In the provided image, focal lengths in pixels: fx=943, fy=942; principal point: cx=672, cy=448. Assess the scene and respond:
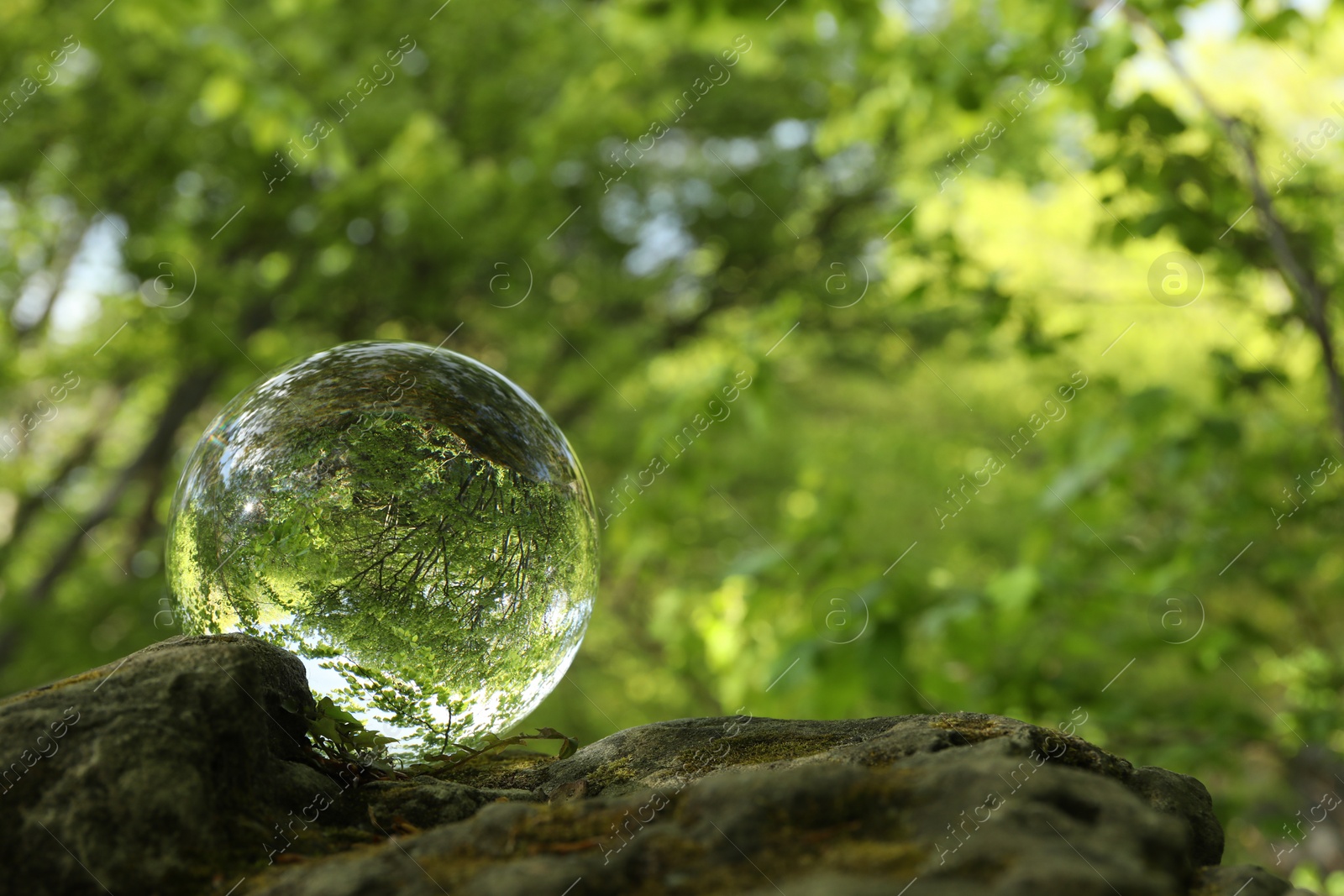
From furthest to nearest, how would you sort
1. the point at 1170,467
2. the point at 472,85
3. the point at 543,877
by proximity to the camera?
the point at 472,85, the point at 1170,467, the point at 543,877

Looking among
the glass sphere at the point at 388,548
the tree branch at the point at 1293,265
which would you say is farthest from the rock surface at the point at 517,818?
the tree branch at the point at 1293,265

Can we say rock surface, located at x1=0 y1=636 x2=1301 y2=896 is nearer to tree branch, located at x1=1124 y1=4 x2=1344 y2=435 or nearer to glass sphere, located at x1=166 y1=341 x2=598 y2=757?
glass sphere, located at x1=166 y1=341 x2=598 y2=757

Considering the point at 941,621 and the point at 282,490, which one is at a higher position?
the point at 282,490

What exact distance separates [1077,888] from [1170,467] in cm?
346

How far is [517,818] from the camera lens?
138 cm

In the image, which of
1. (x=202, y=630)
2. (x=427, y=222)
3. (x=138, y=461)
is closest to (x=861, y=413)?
(x=427, y=222)

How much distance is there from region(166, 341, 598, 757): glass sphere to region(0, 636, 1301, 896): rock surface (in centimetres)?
17

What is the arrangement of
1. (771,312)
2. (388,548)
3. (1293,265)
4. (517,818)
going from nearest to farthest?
(517,818), (388,548), (1293,265), (771,312)

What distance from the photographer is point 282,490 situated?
1877 mm

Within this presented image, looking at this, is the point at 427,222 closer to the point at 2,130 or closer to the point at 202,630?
the point at 2,130

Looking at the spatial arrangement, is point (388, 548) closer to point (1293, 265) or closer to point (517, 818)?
point (517, 818)

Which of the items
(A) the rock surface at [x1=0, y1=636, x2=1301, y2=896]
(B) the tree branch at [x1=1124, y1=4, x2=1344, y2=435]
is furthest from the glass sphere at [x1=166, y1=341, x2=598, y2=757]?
(B) the tree branch at [x1=1124, y1=4, x2=1344, y2=435]

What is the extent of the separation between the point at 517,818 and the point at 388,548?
27.0 inches

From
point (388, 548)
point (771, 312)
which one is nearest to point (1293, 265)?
point (771, 312)
